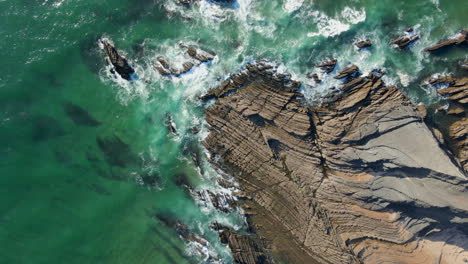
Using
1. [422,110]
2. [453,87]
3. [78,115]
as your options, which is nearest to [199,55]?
[78,115]

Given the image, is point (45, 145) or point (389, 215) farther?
point (45, 145)

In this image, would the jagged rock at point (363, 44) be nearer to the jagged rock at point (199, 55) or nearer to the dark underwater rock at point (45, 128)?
the jagged rock at point (199, 55)

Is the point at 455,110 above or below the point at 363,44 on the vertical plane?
above

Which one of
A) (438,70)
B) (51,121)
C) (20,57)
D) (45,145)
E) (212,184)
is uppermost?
(438,70)

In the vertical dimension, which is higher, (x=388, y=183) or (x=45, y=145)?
(x=388, y=183)

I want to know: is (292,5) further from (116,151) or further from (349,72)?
(116,151)

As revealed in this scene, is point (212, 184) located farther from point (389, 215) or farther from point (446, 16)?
point (446, 16)

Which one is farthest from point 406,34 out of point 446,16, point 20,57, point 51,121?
point 20,57
